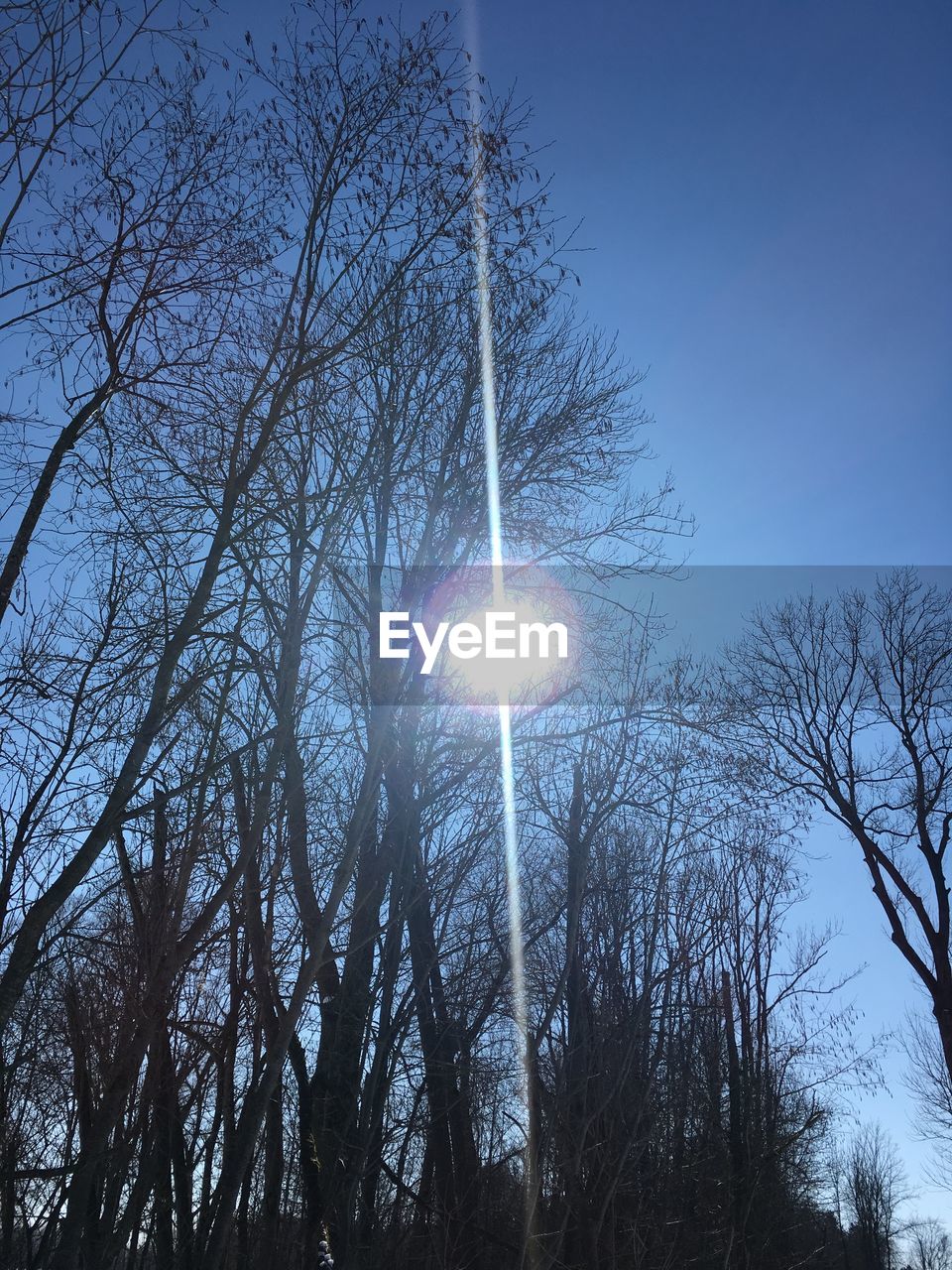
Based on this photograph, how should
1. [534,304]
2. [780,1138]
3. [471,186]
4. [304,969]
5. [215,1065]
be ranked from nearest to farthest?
1. [471,186]
2. [304,969]
3. [534,304]
4. [215,1065]
5. [780,1138]

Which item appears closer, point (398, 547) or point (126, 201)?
point (126, 201)

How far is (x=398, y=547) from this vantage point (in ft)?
31.9

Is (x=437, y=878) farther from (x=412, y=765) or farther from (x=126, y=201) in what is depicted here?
(x=126, y=201)

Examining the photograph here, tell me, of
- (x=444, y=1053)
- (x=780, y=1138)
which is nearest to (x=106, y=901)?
(x=444, y=1053)

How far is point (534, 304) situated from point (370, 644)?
3.66 metres

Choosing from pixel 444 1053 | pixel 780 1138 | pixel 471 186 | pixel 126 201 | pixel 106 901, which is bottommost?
pixel 780 1138

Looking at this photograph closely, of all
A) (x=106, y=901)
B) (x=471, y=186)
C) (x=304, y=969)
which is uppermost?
(x=471, y=186)

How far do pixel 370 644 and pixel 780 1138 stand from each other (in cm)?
1463

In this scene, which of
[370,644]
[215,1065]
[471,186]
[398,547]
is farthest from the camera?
[398,547]

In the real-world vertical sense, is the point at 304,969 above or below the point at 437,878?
below

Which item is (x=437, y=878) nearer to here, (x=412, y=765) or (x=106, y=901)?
(x=412, y=765)

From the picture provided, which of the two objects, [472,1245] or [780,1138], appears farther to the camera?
[780,1138]

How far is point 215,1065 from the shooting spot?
7.21 m

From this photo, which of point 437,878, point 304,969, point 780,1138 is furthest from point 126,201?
point 780,1138
